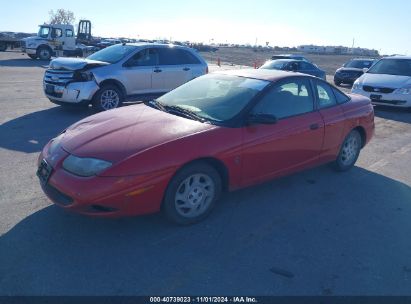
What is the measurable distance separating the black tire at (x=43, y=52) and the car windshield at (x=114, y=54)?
767 inches

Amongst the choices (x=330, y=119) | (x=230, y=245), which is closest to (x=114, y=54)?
(x=330, y=119)

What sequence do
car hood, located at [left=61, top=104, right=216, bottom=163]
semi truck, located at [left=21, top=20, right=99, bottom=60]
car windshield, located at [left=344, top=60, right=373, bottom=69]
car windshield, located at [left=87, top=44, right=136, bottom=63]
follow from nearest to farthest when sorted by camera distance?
car hood, located at [left=61, top=104, right=216, bottom=163] < car windshield, located at [left=87, top=44, right=136, bottom=63] < car windshield, located at [left=344, top=60, right=373, bottom=69] < semi truck, located at [left=21, top=20, right=99, bottom=60]

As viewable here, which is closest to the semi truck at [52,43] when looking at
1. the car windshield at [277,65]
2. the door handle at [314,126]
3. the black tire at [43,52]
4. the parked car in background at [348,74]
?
the black tire at [43,52]

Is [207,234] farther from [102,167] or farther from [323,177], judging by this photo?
[323,177]

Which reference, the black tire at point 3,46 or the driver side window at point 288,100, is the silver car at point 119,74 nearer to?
the driver side window at point 288,100

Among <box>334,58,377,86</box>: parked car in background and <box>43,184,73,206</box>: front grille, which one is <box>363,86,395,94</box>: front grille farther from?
<box>43,184,73,206</box>: front grille

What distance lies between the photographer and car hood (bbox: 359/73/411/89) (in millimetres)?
11226

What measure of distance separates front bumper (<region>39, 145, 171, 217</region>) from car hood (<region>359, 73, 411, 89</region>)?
9996mm

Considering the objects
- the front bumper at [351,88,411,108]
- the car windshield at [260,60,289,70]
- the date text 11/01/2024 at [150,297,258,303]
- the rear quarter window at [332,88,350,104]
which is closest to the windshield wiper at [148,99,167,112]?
the date text 11/01/2024 at [150,297,258,303]

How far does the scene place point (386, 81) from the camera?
37.7 ft

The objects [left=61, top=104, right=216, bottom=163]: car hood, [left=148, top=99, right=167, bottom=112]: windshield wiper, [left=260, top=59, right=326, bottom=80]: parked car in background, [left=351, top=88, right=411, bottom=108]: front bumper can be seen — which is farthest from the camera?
[left=260, top=59, right=326, bottom=80]: parked car in background

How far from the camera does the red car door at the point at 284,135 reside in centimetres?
420

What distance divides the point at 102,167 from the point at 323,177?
3.38 metres

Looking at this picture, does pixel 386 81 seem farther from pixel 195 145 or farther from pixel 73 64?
pixel 195 145
